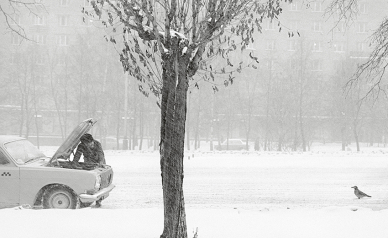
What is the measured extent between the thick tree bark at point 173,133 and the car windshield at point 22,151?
5.28 meters

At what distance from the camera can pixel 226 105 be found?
4253 cm

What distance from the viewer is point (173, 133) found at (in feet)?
17.2

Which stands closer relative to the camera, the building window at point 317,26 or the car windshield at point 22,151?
the car windshield at point 22,151

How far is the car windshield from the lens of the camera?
965 cm

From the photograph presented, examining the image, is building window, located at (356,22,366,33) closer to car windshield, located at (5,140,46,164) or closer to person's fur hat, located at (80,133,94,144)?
person's fur hat, located at (80,133,94,144)

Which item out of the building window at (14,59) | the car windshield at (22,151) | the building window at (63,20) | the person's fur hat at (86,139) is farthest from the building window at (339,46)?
the car windshield at (22,151)

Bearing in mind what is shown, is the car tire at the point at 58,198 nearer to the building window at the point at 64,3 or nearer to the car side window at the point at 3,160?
the car side window at the point at 3,160

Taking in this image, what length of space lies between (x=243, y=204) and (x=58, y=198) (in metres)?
4.90

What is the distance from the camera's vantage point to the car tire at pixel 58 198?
9.47m

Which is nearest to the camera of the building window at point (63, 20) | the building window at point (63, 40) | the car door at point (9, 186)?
the car door at point (9, 186)

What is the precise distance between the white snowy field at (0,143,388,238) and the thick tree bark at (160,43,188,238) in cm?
108

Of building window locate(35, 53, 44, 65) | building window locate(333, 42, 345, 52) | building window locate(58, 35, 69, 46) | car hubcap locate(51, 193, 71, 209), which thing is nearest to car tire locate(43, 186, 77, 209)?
car hubcap locate(51, 193, 71, 209)

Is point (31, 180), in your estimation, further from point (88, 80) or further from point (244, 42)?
point (88, 80)

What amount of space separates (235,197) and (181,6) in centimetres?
889
